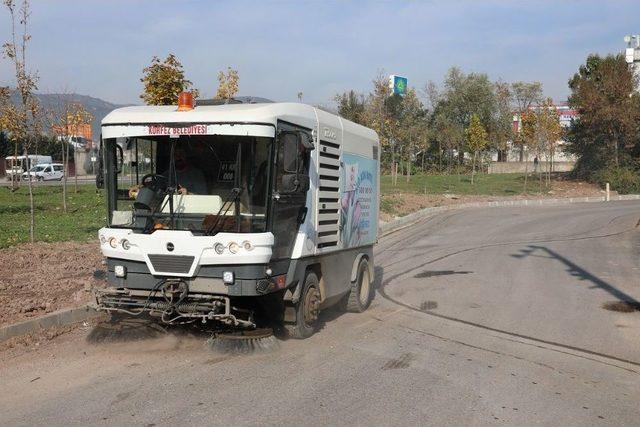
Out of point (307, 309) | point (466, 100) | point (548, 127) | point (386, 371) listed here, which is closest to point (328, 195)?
point (307, 309)

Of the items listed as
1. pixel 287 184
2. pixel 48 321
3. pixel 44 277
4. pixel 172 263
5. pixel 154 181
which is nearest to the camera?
pixel 172 263

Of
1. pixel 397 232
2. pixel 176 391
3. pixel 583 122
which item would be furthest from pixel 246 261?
pixel 583 122

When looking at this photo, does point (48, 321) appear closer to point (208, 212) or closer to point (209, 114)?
point (208, 212)

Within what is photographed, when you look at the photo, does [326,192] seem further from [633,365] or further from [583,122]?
[583,122]

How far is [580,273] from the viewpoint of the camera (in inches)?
556

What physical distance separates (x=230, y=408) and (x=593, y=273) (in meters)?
10.9

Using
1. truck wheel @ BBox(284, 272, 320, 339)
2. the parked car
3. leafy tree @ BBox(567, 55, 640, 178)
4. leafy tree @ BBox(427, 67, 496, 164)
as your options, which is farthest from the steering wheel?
leafy tree @ BBox(427, 67, 496, 164)

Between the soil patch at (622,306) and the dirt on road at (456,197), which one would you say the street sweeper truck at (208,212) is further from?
the dirt on road at (456,197)

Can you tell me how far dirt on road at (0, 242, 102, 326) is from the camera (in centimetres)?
852

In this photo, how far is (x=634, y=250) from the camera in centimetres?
1789

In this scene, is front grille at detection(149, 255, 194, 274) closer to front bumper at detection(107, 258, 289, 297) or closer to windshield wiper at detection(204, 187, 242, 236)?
front bumper at detection(107, 258, 289, 297)

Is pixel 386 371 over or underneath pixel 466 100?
underneath

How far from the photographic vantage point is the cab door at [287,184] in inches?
270

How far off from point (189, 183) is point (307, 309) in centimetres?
209
